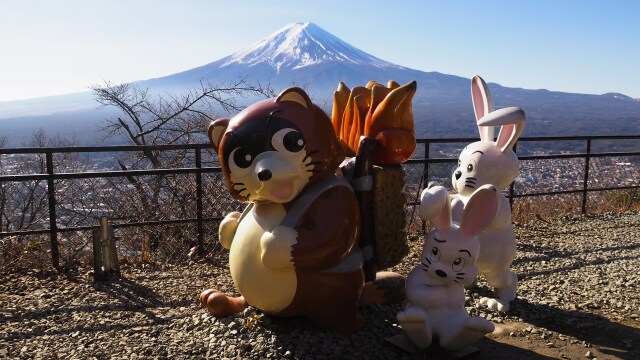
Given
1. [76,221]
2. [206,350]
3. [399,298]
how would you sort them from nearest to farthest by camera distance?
[206,350] → [399,298] → [76,221]

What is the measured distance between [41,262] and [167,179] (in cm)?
229

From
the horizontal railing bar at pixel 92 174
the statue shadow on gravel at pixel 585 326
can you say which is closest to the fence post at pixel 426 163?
the statue shadow on gravel at pixel 585 326

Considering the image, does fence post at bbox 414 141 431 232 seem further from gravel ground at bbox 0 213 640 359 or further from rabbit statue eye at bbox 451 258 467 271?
rabbit statue eye at bbox 451 258 467 271

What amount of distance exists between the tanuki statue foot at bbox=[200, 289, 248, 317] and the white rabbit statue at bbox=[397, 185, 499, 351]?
45.8 inches

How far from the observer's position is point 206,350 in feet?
10.8

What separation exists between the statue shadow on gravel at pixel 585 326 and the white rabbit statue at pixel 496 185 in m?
0.19

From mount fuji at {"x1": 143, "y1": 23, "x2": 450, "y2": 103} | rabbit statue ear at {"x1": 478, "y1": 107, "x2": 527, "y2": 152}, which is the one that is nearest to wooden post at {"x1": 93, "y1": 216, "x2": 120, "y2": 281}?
rabbit statue ear at {"x1": 478, "y1": 107, "x2": 527, "y2": 152}

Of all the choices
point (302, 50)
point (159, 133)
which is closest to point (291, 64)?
point (302, 50)

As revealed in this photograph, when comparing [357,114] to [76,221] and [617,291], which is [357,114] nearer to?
[617,291]

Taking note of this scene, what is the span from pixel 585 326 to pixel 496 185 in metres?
1.25

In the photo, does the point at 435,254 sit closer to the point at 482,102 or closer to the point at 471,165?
the point at 471,165

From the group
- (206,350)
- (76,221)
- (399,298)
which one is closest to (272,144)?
(206,350)

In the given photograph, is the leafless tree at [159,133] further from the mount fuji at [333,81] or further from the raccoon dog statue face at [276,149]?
the mount fuji at [333,81]

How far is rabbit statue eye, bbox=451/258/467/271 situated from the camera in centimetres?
317
